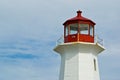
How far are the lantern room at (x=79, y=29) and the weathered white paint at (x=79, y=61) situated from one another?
318 millimetres

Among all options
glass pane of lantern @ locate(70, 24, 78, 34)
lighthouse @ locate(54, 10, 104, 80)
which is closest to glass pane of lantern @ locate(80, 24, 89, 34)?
lighthouse @ locate(54, 10, 104, 80)

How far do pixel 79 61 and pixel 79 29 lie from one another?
65.3 inches

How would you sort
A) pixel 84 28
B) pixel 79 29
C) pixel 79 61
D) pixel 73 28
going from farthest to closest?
pixel 73 28 < pixel 84 28 < pixel 79 29 < pixel 79 61

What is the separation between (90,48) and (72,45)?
950 mm

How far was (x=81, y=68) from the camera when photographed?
2150 centimetres

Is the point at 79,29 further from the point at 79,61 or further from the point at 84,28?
the point at 79,61

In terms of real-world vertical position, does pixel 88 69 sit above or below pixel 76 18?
below

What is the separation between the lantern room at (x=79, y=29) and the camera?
21.6m

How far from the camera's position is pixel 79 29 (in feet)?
71.4

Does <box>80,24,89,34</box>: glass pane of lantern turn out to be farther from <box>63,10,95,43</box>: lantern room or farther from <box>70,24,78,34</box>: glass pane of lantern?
<box>70,24,78,34</box>: glass pane of lantern

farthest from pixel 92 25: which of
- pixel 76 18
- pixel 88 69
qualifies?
pixel 88 69

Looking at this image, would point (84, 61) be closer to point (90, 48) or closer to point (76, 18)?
point (90, 48)

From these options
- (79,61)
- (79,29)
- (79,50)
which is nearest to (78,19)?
(79,29)

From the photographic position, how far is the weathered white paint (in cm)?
2144
